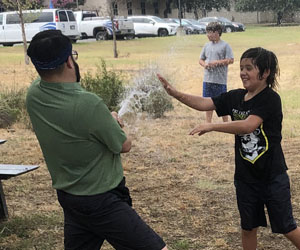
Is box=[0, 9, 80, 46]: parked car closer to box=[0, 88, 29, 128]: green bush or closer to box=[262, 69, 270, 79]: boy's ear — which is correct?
box=[0, 88, 29, 128]: green bush

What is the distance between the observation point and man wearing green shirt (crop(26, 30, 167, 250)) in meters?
2.23

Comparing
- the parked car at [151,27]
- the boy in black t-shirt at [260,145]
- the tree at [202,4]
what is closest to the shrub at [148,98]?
the boy in black t-shirt at [260,145]

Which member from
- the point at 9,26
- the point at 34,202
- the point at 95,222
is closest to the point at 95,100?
the point at 95,222

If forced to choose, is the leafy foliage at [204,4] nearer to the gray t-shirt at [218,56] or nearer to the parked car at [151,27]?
the parked car at [151,27]

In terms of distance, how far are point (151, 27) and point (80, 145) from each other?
30.6m

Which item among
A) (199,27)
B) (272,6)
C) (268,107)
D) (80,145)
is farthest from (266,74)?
(272,6)

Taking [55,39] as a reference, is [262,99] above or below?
below

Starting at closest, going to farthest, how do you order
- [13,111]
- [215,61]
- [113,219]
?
[113,219] → [215,61] → [13,111]

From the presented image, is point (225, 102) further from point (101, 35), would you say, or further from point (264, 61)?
point (101, 35)

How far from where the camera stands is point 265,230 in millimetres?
3949

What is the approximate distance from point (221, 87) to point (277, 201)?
4.81 metres

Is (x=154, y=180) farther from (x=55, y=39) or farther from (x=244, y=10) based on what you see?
(x=244, y=10)

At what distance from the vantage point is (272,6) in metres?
48.3

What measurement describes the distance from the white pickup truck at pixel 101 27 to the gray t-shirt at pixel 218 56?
72.6 ft
